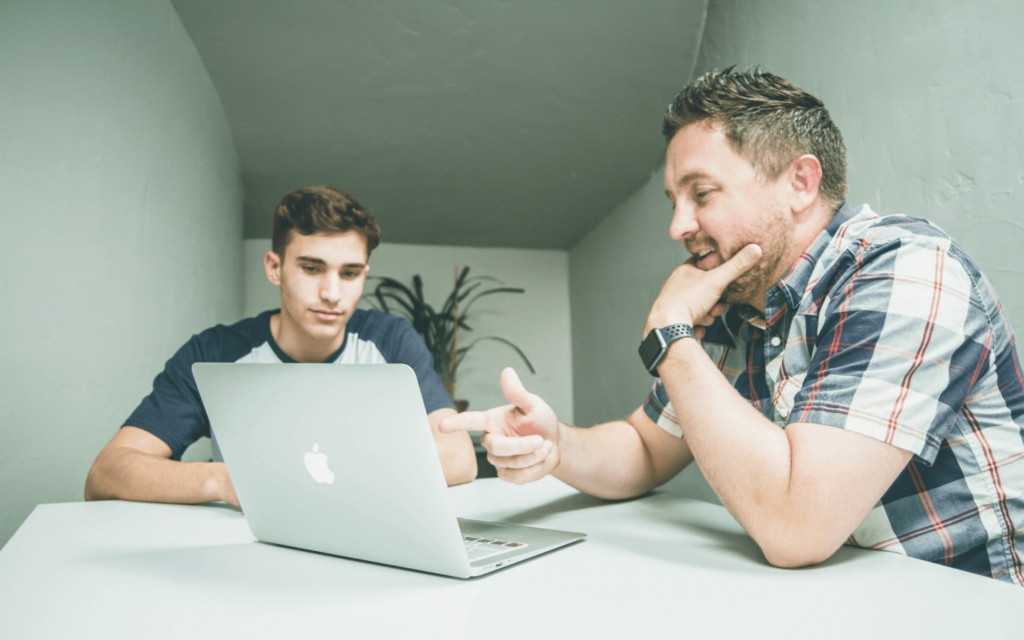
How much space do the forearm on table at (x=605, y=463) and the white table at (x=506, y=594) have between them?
0.21 m

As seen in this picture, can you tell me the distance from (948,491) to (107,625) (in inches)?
41.0

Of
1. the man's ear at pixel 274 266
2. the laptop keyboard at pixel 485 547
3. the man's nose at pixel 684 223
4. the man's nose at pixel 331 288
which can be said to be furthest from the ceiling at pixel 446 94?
the laptop keyboard at pixel 485 547

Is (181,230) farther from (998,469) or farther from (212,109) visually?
(998,469)

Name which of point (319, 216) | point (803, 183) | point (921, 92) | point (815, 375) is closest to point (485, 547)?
point (815, 375)

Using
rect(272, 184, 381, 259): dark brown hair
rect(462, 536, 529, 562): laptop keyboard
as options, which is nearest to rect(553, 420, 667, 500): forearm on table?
rect(462, 536, 529, 562): laptop keyboard

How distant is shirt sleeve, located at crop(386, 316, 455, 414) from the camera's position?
1701 mm

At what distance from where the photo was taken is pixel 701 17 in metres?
2.42

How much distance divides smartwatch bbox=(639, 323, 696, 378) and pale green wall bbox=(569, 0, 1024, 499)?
72 centimetres

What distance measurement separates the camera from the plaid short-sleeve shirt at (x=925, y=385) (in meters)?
0.76

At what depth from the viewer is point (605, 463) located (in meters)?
1.12

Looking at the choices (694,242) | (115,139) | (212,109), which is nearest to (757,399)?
Result: (694,242)

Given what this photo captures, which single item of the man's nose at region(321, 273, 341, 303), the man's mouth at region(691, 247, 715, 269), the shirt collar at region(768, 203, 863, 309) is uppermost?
the man's nose at region(321, 273, 341, 303)

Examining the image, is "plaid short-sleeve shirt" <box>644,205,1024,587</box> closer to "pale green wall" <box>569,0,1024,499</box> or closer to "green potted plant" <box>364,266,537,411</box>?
"pale green wall" <box>569,0,1024,499</box>

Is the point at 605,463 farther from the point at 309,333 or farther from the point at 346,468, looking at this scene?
the point at 309,333
